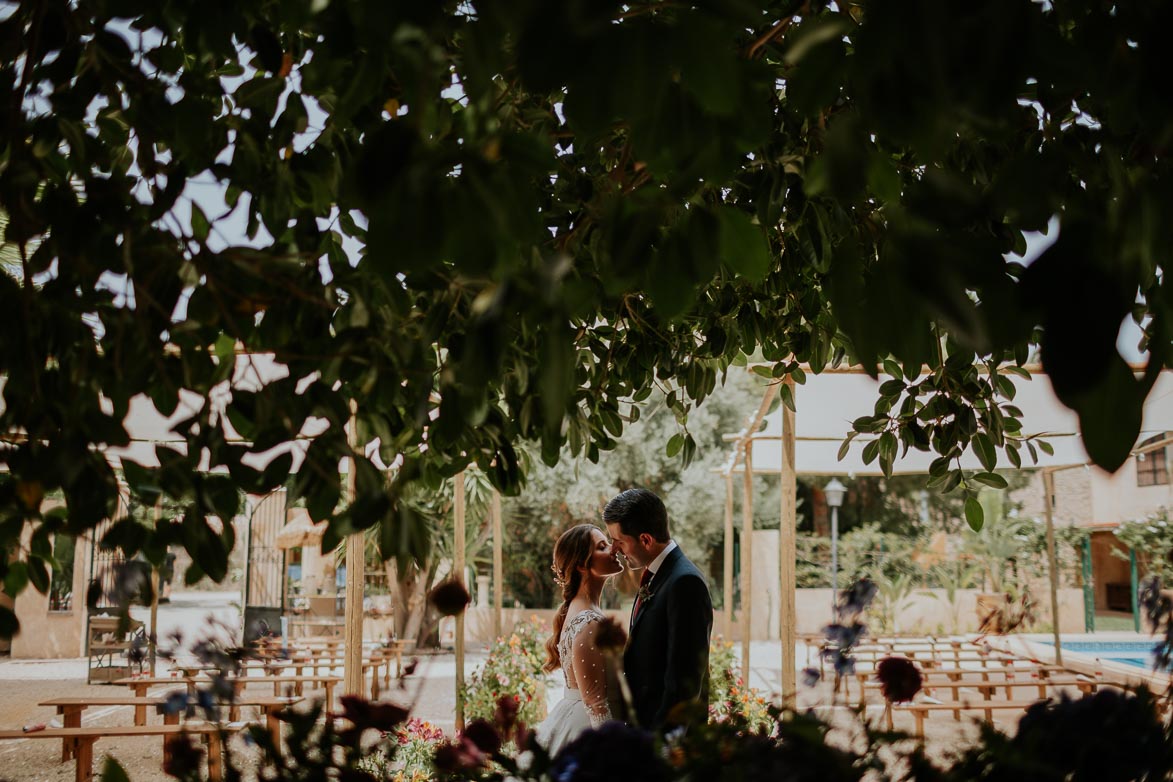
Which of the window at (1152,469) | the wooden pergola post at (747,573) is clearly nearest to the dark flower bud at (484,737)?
the wooden pergola post at (747,573)

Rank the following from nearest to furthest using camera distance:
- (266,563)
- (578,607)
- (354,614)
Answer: (578,607), (354,614), (266,563)

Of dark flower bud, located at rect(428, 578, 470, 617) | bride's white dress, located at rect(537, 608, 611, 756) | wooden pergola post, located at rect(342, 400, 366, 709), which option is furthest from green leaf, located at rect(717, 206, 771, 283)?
wooden pergola post, located at rect(342, 400, 366, 709)

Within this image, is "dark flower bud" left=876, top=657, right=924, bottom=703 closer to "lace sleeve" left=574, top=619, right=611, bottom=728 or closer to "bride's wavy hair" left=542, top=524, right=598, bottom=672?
"lace sleeve" left=574, top=619, right=611, bottom=728

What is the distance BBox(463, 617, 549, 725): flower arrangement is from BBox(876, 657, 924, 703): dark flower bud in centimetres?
615

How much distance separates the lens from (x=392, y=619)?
17.3 meters

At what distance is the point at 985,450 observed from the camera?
1.83 metres

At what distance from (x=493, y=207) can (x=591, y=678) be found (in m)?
3.36

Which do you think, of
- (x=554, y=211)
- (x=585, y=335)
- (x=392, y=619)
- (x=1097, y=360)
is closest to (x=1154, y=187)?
(x=1097, y=360)

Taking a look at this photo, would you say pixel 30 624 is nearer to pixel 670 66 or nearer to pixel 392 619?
pixel 392 619

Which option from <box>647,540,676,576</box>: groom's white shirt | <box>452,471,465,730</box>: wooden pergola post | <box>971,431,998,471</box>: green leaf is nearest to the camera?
<box>971,431,998,471</box>: green leaf

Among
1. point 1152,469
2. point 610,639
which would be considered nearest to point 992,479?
point 610,639

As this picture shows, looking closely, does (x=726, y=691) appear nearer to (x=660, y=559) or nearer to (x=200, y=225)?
(x=660, y=559)

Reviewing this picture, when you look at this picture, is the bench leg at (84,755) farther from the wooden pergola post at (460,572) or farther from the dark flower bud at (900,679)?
the dark flower bud at (900,679)

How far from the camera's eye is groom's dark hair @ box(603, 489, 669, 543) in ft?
11.5
